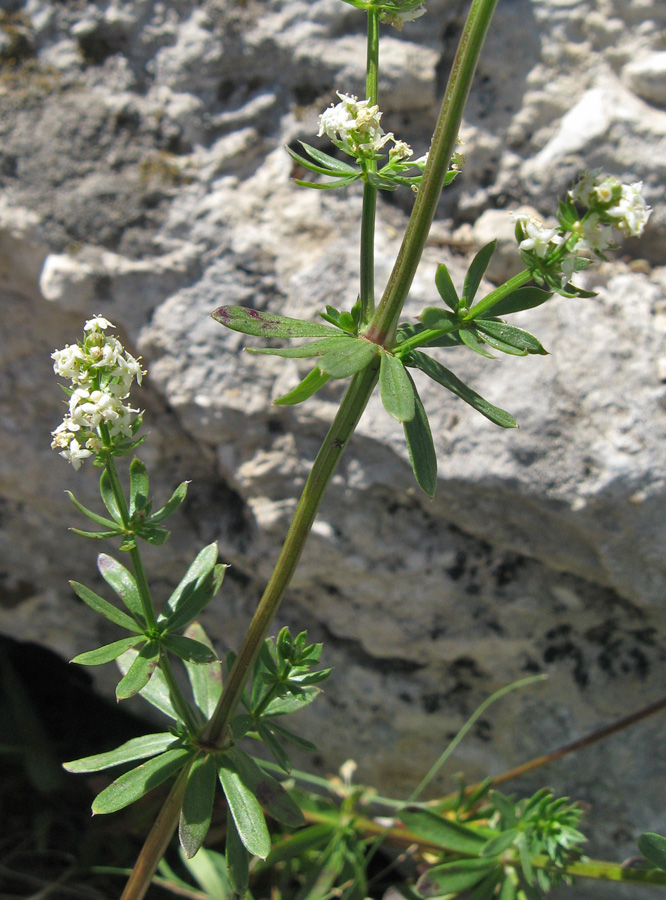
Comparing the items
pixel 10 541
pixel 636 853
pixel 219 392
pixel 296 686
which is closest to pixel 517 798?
pixel 636 853

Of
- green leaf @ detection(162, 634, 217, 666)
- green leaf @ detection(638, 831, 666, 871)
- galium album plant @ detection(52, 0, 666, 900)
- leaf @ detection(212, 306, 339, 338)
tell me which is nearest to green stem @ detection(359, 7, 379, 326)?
galium album plant @ detection(52, 0, 666, 900)

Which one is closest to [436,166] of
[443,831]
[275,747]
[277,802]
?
[275,747]

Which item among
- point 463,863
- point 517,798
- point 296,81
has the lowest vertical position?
point 517,798

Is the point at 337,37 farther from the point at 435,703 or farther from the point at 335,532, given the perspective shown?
the point at 435,703

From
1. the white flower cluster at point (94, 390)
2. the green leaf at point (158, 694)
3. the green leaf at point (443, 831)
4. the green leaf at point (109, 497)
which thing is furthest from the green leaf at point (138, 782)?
the green leaf at point (443, 831)

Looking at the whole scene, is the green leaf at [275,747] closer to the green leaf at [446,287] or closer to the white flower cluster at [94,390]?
the white flower cluster at [94,390]

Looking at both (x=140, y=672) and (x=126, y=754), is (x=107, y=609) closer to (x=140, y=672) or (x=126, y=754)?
(x=140, y=672)

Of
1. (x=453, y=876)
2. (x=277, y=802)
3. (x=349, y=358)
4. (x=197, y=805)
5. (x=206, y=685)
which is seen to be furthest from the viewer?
(x=453, y=876)

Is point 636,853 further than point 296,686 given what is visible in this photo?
Yes
